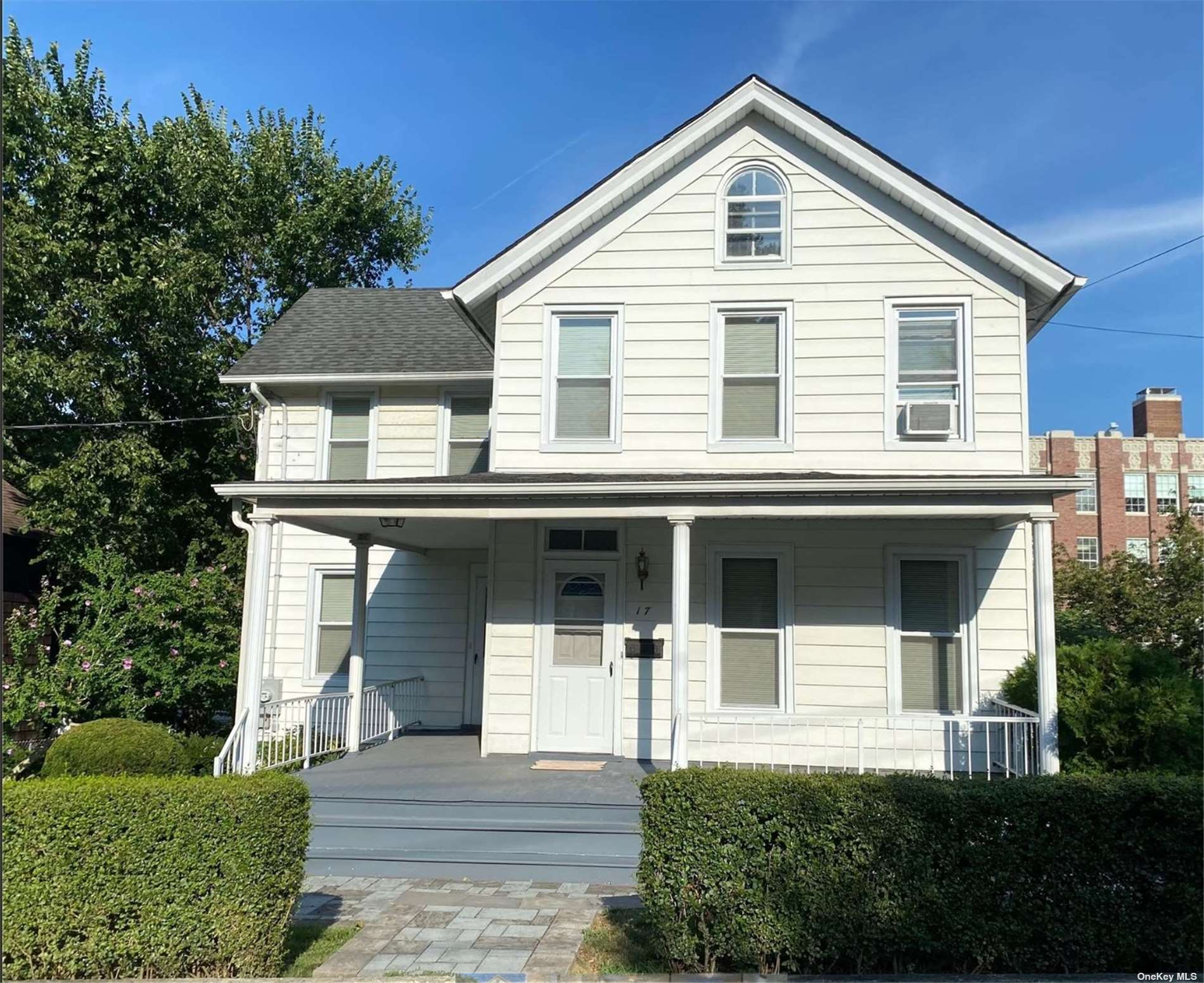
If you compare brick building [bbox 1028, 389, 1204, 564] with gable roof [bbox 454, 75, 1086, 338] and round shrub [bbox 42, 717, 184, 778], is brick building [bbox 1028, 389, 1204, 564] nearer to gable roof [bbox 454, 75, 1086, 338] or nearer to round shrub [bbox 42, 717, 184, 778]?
gable roof [bbox 454, 75, 1086, 338]

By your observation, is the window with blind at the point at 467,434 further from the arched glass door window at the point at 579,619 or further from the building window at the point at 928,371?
the building window at the point at 928,371

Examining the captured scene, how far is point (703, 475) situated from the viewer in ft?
31.6

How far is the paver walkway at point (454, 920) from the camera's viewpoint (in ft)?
17.0

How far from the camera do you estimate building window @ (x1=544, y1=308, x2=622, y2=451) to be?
10.5m

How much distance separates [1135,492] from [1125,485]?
2.25 feet

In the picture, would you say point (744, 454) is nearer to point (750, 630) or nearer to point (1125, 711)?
point (750, 630)

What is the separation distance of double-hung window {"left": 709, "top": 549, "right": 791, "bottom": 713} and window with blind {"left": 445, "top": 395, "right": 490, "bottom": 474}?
4.68 m

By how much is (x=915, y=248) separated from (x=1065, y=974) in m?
7.69

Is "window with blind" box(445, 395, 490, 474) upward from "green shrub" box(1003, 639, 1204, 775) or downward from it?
upward

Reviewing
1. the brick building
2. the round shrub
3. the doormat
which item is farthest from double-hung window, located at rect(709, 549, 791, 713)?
the brick building

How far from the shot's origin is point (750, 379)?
1038cm

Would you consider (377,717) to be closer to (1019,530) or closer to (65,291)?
(1019,530)

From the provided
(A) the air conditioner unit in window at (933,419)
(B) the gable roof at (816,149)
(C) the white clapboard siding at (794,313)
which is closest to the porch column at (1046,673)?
(A) the air conditioner unit in window at (933,419)

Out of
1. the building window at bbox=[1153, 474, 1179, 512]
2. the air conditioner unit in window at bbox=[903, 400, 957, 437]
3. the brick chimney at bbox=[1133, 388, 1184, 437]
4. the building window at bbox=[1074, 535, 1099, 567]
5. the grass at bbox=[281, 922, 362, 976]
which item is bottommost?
the grass at bbox=[281, 922, 362, 976]
